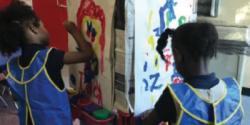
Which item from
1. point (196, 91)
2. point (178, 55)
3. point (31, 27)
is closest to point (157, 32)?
point (178, 55)

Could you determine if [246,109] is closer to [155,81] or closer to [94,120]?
[155,81]

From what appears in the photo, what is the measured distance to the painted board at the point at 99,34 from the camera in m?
1.10

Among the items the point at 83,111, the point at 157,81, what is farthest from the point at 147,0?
the point at 83,111

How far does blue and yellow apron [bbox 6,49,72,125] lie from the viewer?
1.17 meters

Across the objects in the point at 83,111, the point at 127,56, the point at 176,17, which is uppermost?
the point at 176,17

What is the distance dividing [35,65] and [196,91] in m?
0.58

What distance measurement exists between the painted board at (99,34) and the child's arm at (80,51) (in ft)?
0.07

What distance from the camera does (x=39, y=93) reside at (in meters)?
1.19

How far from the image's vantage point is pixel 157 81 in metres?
1.17

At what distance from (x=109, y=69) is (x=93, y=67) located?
4.2 inches

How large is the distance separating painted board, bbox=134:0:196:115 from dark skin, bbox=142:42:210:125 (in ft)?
0.35

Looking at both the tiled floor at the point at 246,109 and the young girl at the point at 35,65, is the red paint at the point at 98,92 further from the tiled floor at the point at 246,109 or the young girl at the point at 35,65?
the tiled floor at the point at 246,109

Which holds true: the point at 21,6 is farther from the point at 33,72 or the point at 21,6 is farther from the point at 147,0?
the point at 147,0

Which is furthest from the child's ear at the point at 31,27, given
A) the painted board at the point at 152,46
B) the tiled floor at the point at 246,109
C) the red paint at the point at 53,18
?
the tiled floor at the point at 246,109
